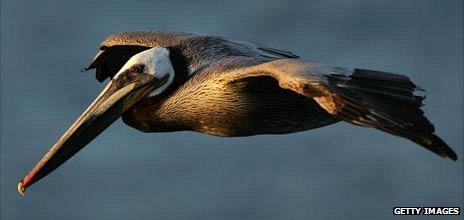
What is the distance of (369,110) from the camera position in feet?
48.5

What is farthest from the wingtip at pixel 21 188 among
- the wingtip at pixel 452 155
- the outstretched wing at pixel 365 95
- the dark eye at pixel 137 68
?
the wingtip at pixel 452 155

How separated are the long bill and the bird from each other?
0.01 m

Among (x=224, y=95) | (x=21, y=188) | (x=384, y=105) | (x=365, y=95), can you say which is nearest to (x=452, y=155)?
(x=384, y=105)

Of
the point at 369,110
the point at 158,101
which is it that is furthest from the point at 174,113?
the point at 369,110

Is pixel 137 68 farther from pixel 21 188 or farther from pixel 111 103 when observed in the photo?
pixel 21 188

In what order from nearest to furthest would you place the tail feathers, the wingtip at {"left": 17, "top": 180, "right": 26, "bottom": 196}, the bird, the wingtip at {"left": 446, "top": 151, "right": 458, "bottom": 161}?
the wingtip at {"left": 446, "top": 151, "right": 458, "bottom": 161}
the tail feathers
the bird
the wingtip at {"left": 17, "top": 180, "right": 26, "bottom": 196}

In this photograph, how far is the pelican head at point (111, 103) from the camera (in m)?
17.3

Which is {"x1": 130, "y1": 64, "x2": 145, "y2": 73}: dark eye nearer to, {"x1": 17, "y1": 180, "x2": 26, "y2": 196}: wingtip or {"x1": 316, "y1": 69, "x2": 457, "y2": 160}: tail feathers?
{"x1": 17, "y1": 180, "x2": 26, "y2": 196}: wingtip

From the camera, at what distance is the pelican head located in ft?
56.8

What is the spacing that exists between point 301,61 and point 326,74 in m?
0.51

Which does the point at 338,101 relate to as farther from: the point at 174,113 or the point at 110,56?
the point at 110,56

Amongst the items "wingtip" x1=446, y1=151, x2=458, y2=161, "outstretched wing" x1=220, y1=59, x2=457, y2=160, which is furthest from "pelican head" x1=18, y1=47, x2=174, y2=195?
"wingtip" x1=446, y1=151, x2=458, y2=161

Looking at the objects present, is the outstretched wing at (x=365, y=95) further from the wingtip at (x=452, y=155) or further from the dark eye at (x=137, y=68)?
the dark eye at (x=137, y=68)

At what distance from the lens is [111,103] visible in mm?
17453
